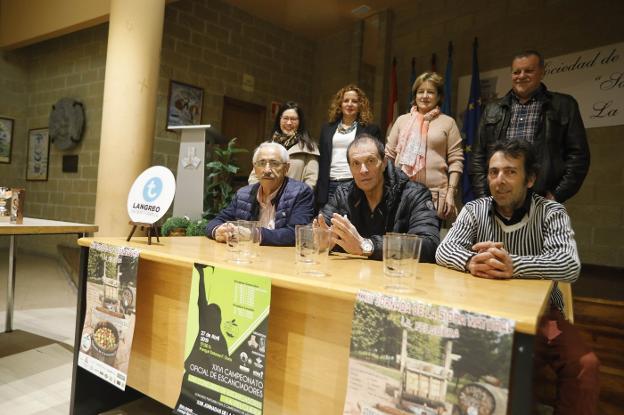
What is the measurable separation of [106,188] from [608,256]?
174 inches

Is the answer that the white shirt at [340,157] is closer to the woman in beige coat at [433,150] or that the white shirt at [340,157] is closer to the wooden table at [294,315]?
the woman in beige coat at [433,150]

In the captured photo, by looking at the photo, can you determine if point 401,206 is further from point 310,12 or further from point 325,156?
point 310,12

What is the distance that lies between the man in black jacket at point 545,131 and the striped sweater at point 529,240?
745 mm

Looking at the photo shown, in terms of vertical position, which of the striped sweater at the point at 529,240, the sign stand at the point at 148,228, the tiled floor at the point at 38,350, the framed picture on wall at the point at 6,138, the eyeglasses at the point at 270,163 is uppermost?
the framed picture on wall at the point at 6,138

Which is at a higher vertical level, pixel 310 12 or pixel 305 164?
pixel 310 12

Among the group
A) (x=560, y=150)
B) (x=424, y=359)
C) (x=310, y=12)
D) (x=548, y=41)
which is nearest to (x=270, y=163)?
(x=424, y=359)

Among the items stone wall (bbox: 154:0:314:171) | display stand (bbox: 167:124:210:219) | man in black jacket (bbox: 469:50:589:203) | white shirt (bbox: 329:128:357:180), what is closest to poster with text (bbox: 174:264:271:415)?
man in black jacket (bbox: 469:50:589:203)

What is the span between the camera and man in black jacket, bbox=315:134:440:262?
1.61 m

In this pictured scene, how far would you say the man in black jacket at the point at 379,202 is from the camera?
161cm

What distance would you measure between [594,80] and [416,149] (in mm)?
2745

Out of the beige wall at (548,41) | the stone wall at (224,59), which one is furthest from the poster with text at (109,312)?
the beige wall at (548,41)

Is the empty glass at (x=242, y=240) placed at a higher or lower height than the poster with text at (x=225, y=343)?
higher

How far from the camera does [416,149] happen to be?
2.45 metres

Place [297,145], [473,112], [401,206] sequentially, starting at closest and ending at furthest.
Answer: [401,206], [297,145], [473,112]
